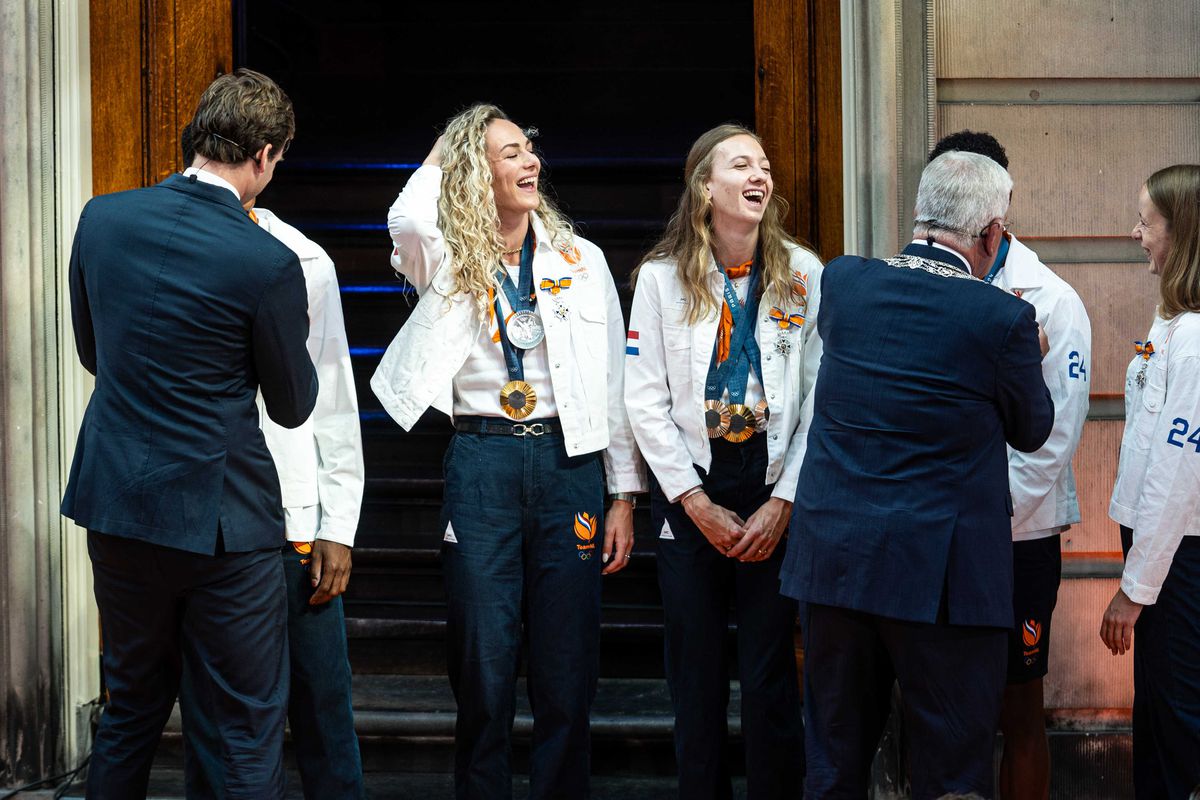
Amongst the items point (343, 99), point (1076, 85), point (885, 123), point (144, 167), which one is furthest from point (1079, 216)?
point (343, 99)

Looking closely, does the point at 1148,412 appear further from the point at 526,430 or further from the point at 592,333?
the point at 526,430

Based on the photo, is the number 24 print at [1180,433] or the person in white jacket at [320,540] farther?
the person in white jacket at [320,540]

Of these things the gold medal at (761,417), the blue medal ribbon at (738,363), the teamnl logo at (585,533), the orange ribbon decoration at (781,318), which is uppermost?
the orange ribbon decoration at (781,318)

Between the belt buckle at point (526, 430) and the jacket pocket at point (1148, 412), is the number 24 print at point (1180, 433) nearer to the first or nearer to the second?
the jacket pocket at point (1148, 412)

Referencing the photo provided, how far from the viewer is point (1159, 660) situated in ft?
10.1

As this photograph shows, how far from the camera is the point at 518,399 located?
3.38 meters

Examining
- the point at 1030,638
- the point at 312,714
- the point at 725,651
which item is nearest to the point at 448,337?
the point at 312,714

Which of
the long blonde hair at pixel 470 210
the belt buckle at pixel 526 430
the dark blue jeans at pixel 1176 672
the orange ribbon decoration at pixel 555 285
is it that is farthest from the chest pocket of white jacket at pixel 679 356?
the dark blue jeans at pixel 1176 672

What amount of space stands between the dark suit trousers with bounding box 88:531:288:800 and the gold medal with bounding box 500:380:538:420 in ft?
2.69

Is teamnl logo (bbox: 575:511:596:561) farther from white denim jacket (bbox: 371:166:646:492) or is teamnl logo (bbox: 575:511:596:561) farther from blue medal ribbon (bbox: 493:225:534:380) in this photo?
blue medal ribbon (bbox: 493:225:534:380)

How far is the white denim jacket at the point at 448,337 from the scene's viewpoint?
11.1 feet

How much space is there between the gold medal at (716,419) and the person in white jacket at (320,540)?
98 centimetres

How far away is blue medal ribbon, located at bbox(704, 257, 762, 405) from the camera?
346cm

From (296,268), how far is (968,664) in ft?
5.62
